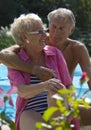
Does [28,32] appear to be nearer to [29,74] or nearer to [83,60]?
[29,74]

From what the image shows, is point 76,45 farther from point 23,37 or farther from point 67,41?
point 23,37

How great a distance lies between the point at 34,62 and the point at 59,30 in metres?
0.67

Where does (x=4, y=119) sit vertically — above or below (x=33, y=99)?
above

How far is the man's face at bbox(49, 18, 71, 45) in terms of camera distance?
3.92m

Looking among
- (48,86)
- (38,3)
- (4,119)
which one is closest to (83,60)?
(48,86)

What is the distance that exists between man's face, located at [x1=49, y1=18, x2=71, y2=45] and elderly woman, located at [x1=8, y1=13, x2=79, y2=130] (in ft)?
1.62

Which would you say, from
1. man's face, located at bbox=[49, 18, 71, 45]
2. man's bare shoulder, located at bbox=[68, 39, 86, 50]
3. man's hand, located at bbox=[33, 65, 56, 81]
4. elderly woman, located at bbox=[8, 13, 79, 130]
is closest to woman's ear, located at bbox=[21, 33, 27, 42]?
elderly woman, located at bbox=[8, 13, 79, 130]

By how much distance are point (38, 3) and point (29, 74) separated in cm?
2467

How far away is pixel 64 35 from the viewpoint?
3992mm

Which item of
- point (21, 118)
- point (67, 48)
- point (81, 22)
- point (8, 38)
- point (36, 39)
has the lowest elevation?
point (81, 22)

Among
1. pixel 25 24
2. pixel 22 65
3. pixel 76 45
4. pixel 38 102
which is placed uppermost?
pixel 25 24

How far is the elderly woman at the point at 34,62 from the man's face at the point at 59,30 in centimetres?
49

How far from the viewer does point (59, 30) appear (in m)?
3.96

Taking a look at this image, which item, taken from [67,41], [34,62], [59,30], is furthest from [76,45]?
[34,62]
